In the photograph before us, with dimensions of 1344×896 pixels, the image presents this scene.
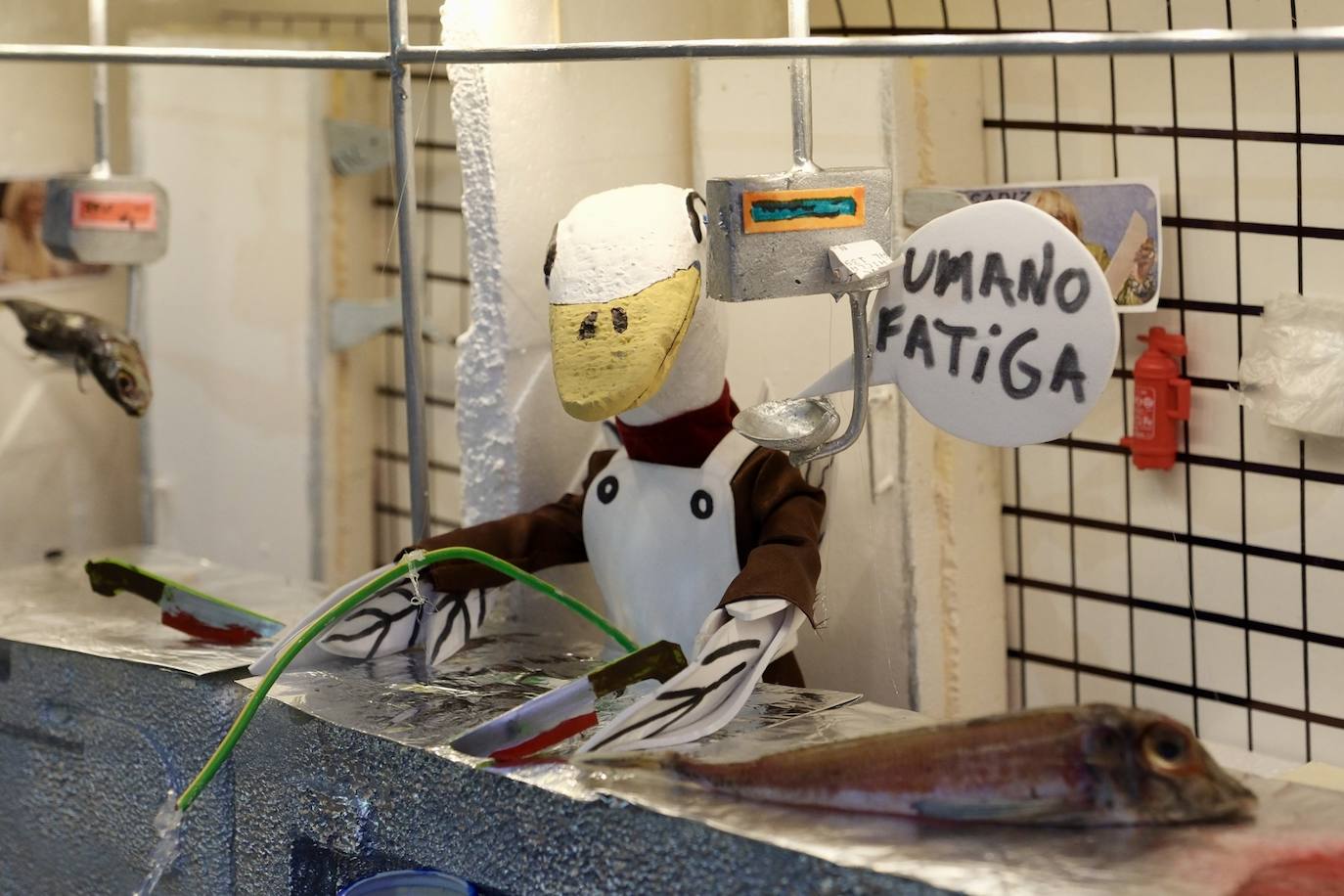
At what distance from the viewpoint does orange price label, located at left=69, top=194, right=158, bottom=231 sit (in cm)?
187

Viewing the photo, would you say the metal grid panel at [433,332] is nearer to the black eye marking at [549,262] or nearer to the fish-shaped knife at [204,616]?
→ the fish-shaped knife at [204,616]

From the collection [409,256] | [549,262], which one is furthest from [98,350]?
[549,262]

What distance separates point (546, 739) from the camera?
128cm

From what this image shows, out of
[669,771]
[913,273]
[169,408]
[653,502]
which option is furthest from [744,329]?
[169,408]

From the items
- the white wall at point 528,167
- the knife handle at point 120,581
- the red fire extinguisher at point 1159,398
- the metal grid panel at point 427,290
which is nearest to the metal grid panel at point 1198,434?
the red fire extinguisher at point 1159,398

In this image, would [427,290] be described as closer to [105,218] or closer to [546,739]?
[105,218]

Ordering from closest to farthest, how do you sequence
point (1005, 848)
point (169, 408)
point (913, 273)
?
1. point (1005, 848)
2. point (913, 273)
3. point (169, 408)

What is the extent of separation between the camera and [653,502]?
145cm

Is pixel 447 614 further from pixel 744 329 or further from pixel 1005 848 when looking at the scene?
pixel 1005 848

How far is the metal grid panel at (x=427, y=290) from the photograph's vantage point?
215cm

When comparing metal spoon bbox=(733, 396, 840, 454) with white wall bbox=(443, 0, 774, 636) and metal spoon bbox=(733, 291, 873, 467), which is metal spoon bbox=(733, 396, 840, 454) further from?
white wall bbox=(443, 0, 774, 636)

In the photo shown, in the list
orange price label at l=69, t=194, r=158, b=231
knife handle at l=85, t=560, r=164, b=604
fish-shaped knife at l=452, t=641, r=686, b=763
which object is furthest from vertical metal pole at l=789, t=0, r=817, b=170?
orange price label at l=69, t=194, r=158, b=231

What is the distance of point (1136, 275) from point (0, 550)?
1.45 meters

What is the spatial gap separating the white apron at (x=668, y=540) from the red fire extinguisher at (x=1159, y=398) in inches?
13.3
